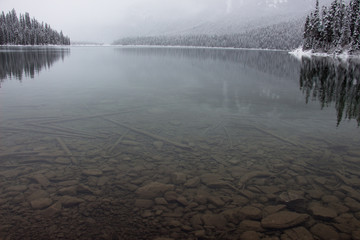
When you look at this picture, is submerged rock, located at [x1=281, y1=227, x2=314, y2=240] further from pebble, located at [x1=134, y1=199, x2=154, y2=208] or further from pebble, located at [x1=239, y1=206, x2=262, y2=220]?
pebble, located at [x1=134, y1=199, x2=154, y2=208]

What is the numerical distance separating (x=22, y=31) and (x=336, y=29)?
169111 mm

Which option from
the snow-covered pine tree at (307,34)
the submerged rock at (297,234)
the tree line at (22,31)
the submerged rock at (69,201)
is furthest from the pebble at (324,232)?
the tree line at (22,31)

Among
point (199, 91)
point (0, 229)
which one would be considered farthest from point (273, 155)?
point (199, 91)

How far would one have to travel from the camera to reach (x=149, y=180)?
877cm

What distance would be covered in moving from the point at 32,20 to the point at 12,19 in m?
13.8

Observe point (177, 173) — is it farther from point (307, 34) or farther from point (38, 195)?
point (307, 34)

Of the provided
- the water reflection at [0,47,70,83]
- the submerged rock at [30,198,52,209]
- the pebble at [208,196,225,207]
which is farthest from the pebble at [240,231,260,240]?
the water reflection at [0,47,70,83]

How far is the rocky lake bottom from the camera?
654 centimetres

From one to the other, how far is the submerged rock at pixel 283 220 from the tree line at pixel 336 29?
8537 centimetres

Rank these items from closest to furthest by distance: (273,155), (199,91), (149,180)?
(149,180) < (273,155) < (199,91)

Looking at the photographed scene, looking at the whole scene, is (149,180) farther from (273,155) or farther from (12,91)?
(12,91)

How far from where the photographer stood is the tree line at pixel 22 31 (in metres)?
150

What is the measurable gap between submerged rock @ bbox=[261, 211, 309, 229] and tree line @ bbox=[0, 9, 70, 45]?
17489 cm

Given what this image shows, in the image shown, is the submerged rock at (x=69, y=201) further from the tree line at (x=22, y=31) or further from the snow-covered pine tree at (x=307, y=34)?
the tree line at (x=22, y=31)
